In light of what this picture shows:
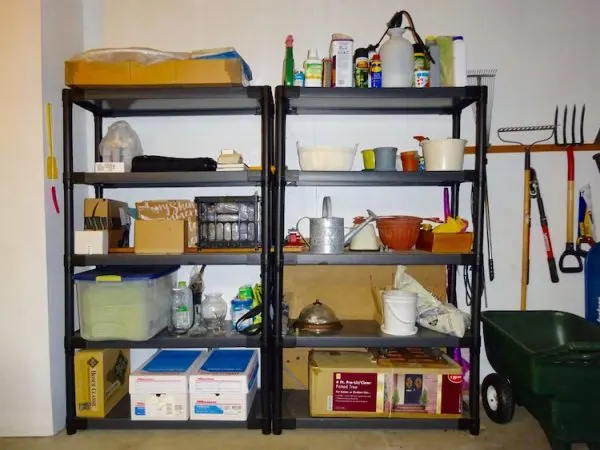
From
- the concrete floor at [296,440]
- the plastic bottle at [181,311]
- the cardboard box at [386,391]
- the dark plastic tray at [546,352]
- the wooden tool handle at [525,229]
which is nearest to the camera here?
the dark plastic tray at [546,352]

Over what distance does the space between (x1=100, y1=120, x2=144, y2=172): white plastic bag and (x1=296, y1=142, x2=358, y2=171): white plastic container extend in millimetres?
942

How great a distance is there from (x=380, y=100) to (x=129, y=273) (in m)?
1.61

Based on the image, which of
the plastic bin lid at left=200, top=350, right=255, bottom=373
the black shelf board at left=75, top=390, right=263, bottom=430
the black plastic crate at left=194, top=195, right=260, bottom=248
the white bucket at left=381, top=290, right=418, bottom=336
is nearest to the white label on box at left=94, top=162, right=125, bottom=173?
the black plastic crate at left=194, top=195, right=260, bottom=248

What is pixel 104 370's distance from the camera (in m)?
2.09

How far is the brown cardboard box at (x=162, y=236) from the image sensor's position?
6.66 ft

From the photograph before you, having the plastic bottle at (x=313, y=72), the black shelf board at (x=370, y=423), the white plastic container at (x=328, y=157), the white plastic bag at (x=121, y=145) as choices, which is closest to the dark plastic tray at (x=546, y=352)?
the black shelf board at (x=370, y=423)

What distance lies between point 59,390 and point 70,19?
81.0 inches

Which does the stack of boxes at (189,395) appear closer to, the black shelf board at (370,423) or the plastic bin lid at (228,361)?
the plastic bin lid at (228,361)

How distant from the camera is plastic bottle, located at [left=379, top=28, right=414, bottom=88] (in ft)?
6.77

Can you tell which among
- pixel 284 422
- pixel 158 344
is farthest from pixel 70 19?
pixel 284 422

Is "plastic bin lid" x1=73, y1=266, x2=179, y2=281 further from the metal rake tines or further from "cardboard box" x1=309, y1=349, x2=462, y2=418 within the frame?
the metal rake tines

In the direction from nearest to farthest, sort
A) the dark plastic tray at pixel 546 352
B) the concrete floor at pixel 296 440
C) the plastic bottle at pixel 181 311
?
the dark plastic tray at pixel 546 352 → the concrete floor at pixel 296 440 → the plastic bottle at pixel 181 311

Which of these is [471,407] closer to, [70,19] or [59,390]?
[59,390]

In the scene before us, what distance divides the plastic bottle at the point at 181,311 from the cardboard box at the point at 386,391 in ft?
2.41
